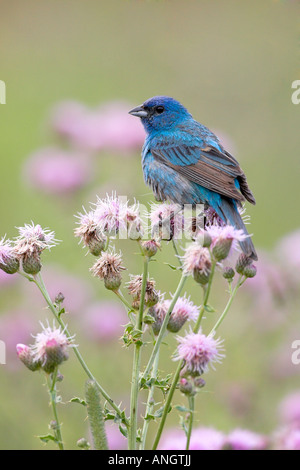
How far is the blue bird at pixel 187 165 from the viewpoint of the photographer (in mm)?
3840

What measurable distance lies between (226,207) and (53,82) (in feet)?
26.1

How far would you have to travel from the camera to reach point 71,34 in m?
12.7

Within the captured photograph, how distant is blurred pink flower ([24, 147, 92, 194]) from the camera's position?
5070 millimetres

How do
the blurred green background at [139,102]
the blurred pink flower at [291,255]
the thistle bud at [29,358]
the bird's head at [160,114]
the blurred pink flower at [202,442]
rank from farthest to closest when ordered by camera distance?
the bird's head at [160,114] < the blurred green background at [139,102] < the blurred pink flower at [291,255] < the blurred pink flower at [202,442] < the thistle bud at [29,358]

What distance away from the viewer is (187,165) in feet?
13.7

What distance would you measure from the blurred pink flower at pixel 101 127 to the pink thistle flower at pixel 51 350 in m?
2.70

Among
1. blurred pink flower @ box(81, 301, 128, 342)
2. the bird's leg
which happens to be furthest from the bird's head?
the bird's leg

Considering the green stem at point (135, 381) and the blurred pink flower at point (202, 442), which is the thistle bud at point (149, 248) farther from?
the blurred pink flower at point (202, 442)

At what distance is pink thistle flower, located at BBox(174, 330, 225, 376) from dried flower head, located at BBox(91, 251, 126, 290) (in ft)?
1.17

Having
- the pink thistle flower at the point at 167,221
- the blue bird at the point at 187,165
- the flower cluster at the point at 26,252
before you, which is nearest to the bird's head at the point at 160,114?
the blue bird at the point at 187,165

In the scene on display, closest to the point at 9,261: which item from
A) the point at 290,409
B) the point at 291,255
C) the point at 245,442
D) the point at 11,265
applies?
the point at 11,265

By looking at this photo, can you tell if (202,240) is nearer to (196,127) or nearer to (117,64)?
(196,127)

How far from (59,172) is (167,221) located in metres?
2.17
